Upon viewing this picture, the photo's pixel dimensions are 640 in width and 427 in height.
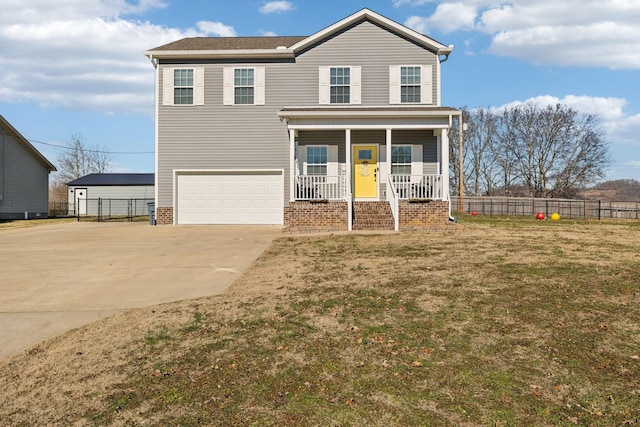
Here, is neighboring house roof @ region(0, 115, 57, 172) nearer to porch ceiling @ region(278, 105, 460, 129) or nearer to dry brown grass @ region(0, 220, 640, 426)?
porch ceiling @ region(278, 105, 460, 129)

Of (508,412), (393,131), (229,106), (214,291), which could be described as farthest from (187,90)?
(508,412)

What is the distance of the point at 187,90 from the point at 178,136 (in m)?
1.93

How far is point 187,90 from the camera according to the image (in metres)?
17.0

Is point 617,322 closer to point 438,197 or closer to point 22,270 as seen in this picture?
point 22,270

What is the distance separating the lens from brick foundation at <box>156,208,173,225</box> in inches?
678

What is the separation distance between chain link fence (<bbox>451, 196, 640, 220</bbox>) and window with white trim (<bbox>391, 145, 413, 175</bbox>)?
13.0 m

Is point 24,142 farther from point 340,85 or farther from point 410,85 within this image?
point 410,85

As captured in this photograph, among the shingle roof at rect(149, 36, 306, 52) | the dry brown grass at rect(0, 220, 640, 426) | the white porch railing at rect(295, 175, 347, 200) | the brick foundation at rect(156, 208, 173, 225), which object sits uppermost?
the shingle roof at rect(149, 36, 306, 52)

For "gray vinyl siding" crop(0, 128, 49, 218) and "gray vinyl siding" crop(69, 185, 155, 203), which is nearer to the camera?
"gray vinyl siding" crop(0, 128, 49, 218)

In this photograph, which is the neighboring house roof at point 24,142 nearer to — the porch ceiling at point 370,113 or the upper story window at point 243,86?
the upper story window at point 243,86

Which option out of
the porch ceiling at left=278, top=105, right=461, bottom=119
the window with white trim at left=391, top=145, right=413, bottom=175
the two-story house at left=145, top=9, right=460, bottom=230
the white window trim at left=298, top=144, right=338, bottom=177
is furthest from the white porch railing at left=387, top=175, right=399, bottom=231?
the white window trim at left=298, top=144, right=338, bottom=177

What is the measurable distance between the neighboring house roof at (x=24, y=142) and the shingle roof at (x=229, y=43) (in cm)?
1435

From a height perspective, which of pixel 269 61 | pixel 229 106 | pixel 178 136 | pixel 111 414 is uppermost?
pixel 269 61

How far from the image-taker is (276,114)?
16.8m
